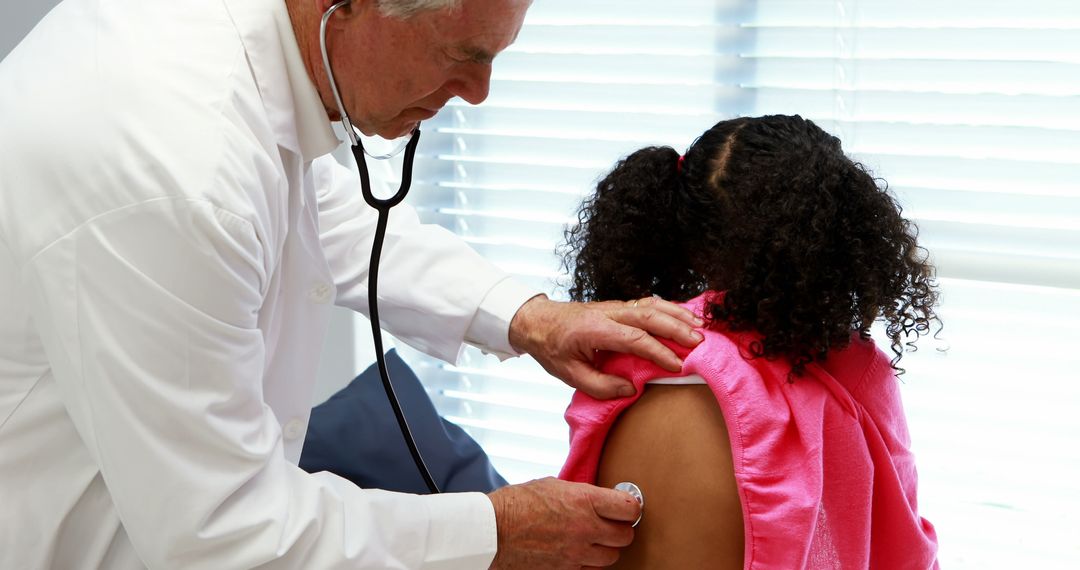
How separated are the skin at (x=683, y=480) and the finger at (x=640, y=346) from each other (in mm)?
31

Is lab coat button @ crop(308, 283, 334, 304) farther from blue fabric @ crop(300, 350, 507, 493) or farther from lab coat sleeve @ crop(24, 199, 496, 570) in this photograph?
blue fabric @ crop(300, 350, 507, 493)

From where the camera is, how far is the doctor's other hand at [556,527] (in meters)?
1.11

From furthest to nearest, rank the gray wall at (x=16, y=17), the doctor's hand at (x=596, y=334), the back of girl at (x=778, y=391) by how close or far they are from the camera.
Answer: the gray wall at (x=16, y=17) → the doctor's hand at (x=596, y=334) → the back of girl at (x=778, y=391)

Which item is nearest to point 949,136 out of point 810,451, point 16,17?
point 810,451

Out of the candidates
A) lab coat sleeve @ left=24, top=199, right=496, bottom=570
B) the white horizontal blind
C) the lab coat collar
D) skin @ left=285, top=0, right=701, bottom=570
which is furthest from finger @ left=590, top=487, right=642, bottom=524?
the white horizontal blind

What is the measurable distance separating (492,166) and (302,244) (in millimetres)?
1174

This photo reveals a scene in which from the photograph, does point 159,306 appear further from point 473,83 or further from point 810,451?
point 810,451

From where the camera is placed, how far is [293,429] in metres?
1.29

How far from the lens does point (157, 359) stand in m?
0.95

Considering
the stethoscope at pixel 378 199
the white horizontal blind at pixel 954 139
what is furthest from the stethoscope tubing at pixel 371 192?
the white horizontal blind at pixel 954 139

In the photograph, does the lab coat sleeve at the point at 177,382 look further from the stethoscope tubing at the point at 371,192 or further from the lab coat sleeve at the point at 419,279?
the lab coat sleeve at the point at 419,279

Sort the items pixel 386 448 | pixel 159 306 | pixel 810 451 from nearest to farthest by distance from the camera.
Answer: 1. pixel 159 306
2. pixel 810 451
3. pixel 386 448

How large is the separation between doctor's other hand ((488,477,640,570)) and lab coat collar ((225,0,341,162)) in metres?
0.47

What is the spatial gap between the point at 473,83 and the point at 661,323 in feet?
1.12
